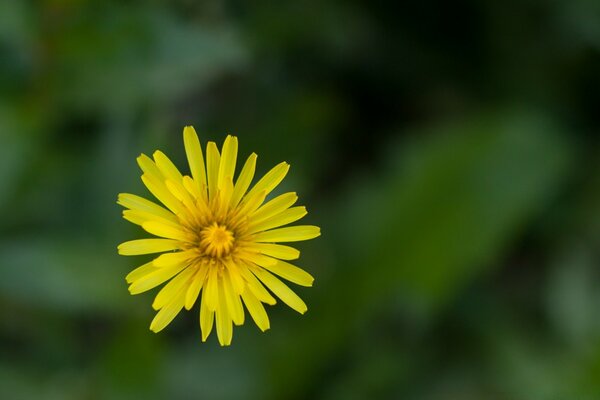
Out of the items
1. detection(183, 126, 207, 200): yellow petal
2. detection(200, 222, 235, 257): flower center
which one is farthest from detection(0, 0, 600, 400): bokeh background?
detection(183, 126, 207, 200): yellow petal

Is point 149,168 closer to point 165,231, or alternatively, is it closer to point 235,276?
point 165,231

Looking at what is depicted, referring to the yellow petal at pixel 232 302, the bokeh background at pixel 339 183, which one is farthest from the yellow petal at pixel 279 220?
the bokeh background at pixel 339 183

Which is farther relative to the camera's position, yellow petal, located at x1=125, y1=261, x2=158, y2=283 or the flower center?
the flower center

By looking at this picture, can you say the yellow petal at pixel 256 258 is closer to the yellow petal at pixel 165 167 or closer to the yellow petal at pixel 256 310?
the yellow petal at pixel 256 310

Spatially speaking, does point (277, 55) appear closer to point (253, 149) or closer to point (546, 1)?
point (253, 149)

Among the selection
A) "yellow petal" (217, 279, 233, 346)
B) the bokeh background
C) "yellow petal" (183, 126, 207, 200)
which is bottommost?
"yellow petal" (217, 279, 233, 346)

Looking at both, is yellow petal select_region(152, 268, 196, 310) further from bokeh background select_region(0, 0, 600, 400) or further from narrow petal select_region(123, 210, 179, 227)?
bokeh background select_region(0, 0, 600, 400)
